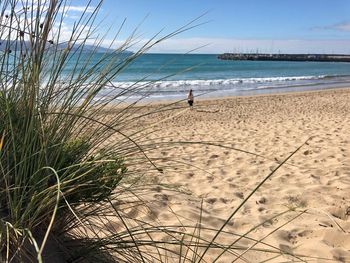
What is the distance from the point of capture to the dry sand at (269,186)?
3.07 metres

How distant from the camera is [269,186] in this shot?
4617 mm

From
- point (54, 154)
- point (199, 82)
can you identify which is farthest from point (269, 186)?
point (199, 82)

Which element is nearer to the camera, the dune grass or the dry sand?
the dune grass

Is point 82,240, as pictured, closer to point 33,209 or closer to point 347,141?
point 33,209

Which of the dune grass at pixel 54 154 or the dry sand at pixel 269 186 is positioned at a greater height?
the dune grass at pixel 54 154

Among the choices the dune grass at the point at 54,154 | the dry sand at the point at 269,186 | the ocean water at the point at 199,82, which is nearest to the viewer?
the dune grass at the point at 54,154

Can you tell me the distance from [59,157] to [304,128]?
802 centimetres

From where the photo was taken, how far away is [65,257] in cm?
191

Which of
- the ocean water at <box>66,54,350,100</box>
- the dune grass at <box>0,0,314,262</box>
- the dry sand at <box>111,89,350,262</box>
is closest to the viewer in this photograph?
the dune grass at <box>0,0,314,262</box>

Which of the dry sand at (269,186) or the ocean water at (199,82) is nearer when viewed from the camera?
the ocean water at (199,82)

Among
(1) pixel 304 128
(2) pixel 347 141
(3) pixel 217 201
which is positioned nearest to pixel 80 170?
(3) pixel 217 201

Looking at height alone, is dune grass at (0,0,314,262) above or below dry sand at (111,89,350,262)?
above

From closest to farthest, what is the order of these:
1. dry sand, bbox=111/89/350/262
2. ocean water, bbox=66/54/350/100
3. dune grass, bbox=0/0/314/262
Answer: dune grass, bbox=0/0/314/262 < ocean water, bbox=66/54/350/100 < dry sand, bbox=111/89/350/262

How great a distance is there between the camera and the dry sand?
307cm
